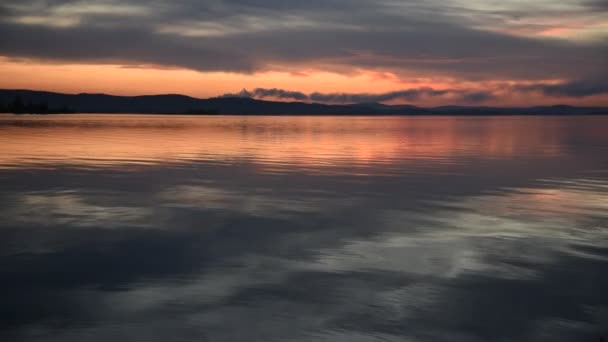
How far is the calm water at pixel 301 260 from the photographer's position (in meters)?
6.82

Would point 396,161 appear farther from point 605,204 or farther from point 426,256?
point 426,256

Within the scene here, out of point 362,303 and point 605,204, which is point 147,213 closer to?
point 362,303

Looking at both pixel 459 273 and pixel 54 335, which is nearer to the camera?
pixel 54 335

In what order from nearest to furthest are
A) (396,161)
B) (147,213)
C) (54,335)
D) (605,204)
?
(54,335) → (147,213) → (605,204) → (396,161)

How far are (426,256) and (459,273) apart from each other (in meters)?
1.01

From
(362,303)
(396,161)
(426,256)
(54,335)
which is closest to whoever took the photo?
(54,335)

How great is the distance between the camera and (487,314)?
7191 millimetres

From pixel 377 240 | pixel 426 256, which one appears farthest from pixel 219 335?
pixel 377 240

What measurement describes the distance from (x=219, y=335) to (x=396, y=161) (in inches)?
952

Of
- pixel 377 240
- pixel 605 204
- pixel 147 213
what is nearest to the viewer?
pixel 377 240

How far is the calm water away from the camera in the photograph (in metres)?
6.82

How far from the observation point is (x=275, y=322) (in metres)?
6.86

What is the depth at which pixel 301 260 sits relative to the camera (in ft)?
32.0

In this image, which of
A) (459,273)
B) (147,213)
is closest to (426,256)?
(459,273)
